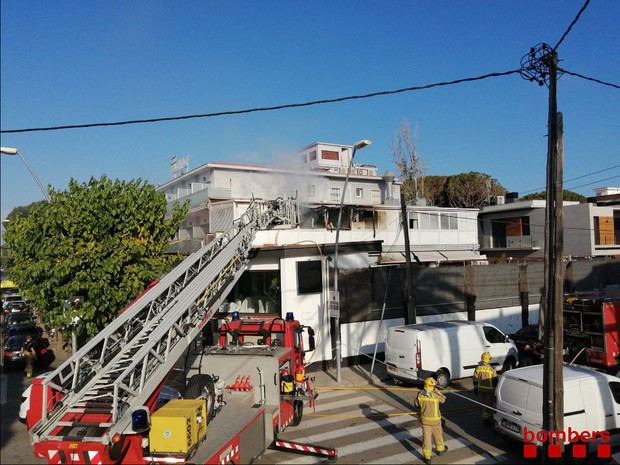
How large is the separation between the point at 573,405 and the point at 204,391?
22.7ft

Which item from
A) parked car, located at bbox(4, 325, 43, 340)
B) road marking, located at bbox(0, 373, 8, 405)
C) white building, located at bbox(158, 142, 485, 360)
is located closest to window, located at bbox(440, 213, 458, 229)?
white building, located at bbox(158, 142, 485, 360)

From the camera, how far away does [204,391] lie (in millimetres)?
8297

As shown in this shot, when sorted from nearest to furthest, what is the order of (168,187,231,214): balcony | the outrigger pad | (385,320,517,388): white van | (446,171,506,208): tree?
the outrigger pad < (385,320,517,388): white van < (168,187,231,214): balcony < (446,171,506,208): tree

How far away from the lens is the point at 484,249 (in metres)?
44.4

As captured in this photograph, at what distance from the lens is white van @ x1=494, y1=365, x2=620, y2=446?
8.73 meters

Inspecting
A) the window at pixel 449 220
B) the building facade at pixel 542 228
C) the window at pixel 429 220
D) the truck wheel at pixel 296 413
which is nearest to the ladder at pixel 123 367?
the truck wheel at pixel 296 413

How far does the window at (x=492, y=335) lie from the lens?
15.1 metres

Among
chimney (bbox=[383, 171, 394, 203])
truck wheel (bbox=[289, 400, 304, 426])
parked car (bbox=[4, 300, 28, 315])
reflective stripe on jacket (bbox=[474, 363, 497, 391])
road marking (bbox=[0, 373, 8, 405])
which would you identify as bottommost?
parked car (bbox=[4, 300, 28, 315])

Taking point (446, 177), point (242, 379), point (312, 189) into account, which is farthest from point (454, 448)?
point (446, 177)

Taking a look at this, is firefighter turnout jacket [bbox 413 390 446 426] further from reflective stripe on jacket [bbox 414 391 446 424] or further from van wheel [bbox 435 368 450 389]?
van wheel [bbox 435 368 450 389]

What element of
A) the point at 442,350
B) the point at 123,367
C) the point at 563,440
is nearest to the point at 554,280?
the point at 563,440

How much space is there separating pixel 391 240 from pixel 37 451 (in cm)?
2873

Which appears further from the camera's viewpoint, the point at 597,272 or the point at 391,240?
the point at 391,240

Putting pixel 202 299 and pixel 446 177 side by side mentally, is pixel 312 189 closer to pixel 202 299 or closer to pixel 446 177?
pixel 202 299
